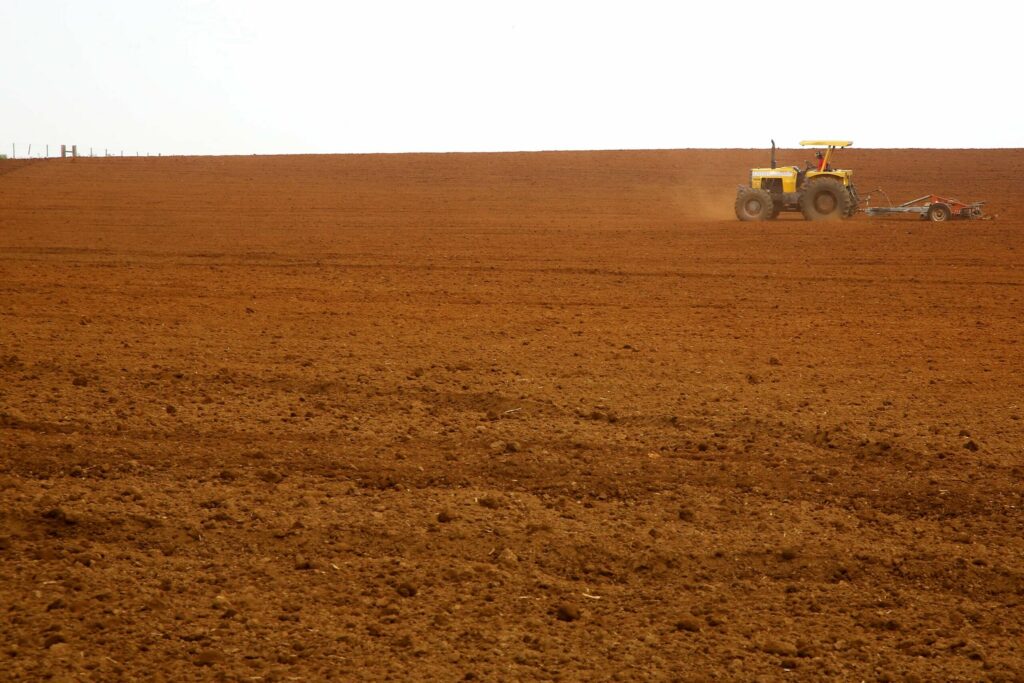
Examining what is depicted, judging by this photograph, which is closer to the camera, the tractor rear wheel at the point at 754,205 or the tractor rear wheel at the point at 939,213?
the tractor rear wheel at the point at 939,213

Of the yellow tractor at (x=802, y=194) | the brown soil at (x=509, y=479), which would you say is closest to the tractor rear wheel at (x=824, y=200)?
the yellow tractor at (x=802, y=194)

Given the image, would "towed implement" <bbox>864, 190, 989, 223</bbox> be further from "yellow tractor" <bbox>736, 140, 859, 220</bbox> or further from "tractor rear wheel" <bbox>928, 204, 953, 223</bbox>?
"yellow tractor" <bbox>736, 140, 859, 220</bbox>

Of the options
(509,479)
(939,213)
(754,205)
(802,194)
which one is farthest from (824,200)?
(509,479)

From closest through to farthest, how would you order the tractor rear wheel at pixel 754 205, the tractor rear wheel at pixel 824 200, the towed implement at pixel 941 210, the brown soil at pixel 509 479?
1. the brown soil at pixel 509 479
2. the tractor rear wheel at pixel 824 200
3. the towed implement at pixel 941 210
4. the tractor rear wheel at pixel 754 205

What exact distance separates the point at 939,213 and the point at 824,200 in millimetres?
2855

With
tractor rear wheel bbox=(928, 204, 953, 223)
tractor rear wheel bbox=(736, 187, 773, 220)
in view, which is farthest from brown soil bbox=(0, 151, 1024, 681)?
tractor rear wheel bbox=(928, 204, 953, 223)

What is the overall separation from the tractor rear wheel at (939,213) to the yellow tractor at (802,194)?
1783 mm

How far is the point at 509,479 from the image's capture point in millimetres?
6180

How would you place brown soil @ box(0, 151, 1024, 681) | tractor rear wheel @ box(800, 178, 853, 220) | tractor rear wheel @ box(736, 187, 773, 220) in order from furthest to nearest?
tractor rear wheel @ box(736, 187, 773, 220) < tractor rear wheel @ box(800, 178, 853, 220) < brown soil @ box(0, 151, 1024, 681)

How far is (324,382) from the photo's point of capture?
848cm

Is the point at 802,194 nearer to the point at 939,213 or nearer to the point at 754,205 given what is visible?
the point at 754,205

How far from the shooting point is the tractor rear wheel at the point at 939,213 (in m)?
25.5

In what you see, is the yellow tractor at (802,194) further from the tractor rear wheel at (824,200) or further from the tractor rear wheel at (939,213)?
the tractor rear wheel at (939,213)

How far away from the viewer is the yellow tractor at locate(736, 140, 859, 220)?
999 inches
